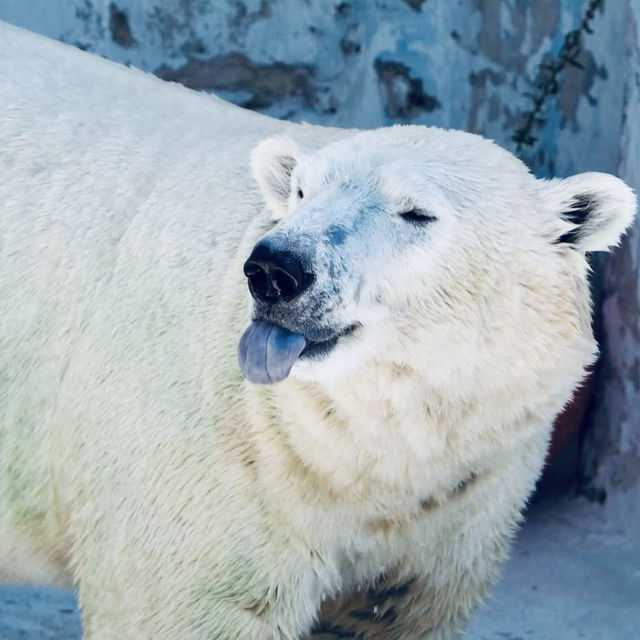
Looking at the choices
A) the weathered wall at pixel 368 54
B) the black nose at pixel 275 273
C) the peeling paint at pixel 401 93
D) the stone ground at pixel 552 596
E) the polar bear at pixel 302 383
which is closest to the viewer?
the black nose at pixel 275 273

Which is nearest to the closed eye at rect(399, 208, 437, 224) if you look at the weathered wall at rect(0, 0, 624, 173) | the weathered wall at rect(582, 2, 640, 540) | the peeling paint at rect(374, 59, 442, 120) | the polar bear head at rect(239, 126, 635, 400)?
the polar bear head at rect(239, 126, 635, 400)

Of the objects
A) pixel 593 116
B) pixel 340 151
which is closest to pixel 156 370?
pixel 340 151

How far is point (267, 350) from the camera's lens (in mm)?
2012

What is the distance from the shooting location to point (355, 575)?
2.31 meters

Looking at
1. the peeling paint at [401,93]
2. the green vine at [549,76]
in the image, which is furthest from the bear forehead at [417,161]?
the peeling paint at [401,93]

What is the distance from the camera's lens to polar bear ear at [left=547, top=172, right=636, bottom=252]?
2.22 metres

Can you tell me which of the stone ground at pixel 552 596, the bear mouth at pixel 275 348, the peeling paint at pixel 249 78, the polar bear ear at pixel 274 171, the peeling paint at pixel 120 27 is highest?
the polar bear ear at pixel 274 171

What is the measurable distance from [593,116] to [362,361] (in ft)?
6.43

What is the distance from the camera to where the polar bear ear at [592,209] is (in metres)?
2.22

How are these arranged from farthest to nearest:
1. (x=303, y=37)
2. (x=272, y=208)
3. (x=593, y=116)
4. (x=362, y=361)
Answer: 1. (x=303, y=37)
2. (x=593, y=116)
3. (x=272, y=208)
4. (x=362, y=361)

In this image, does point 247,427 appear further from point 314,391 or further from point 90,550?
point 90,550

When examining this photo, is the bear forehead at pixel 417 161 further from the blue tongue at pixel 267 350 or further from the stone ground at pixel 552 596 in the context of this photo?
the stone ground at pixel 552 596

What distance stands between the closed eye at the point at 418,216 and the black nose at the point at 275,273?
27cm

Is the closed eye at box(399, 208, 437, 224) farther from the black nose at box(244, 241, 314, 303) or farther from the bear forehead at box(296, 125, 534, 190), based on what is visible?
the black nose at box(244, 241, 314, 303)
